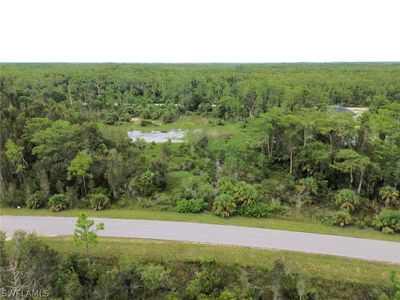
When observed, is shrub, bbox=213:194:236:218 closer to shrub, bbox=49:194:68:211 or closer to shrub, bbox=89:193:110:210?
shrub, bbox=89:193:110:210

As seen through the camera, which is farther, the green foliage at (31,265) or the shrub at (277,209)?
the shrub at (277,209)

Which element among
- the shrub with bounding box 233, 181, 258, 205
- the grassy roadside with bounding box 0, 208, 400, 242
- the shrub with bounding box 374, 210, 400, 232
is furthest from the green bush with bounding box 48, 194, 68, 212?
the shrub with bounding box 374, 210, 400, 232

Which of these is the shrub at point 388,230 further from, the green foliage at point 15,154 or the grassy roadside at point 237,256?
the green foliage at point 15,154

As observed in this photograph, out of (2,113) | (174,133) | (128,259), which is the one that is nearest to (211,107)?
(174,133)

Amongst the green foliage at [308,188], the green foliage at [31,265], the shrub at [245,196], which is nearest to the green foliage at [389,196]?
the green foliage at [308,188]

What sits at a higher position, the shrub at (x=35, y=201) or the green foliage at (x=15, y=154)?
the green foliage at (x=15, y=154)

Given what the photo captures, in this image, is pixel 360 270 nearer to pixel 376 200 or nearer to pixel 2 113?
pixel 376 200
